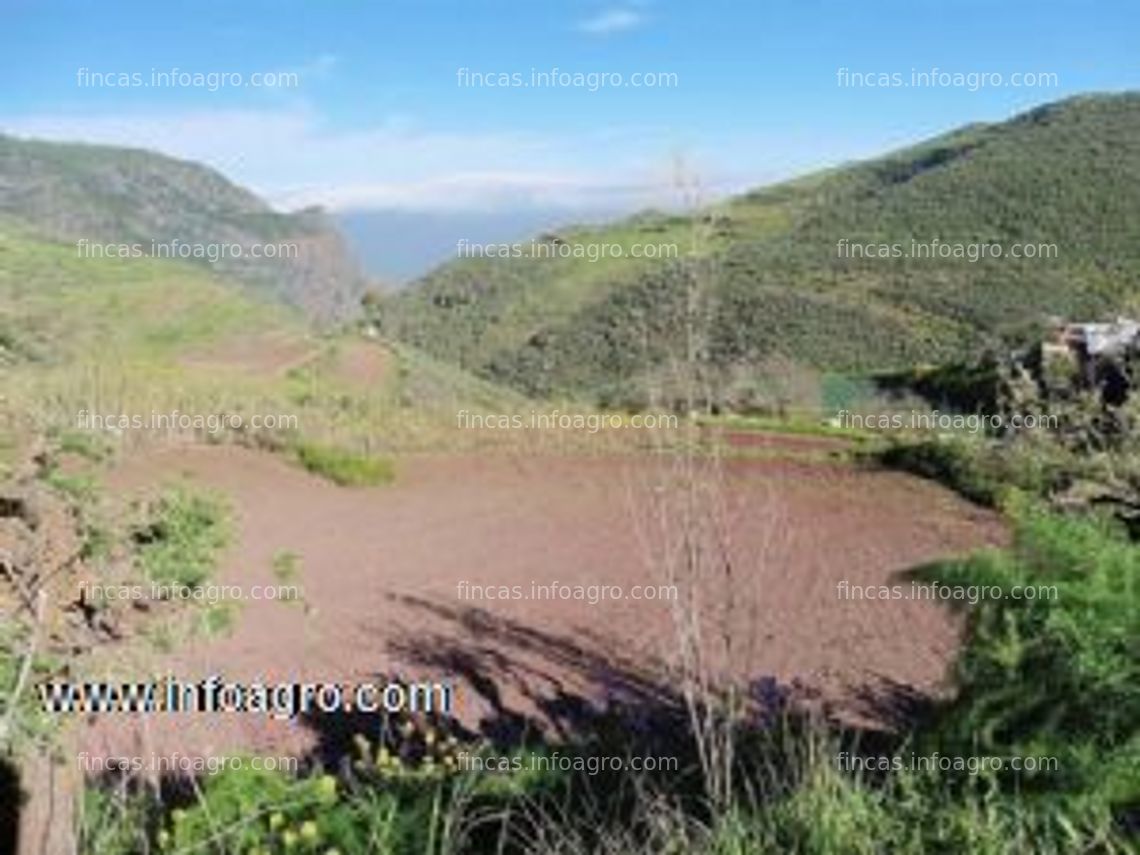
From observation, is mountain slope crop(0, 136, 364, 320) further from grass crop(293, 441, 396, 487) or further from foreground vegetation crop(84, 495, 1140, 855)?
foreground vegetation crop(84, 495, 1140, 855)

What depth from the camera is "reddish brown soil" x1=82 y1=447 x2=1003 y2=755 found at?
10.0m

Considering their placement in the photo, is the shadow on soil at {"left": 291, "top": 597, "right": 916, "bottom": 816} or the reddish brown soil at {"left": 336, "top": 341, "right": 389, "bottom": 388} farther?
the reddish brown soil at {"left": 336, "top": 341, "right": 389, "bottom": 388}

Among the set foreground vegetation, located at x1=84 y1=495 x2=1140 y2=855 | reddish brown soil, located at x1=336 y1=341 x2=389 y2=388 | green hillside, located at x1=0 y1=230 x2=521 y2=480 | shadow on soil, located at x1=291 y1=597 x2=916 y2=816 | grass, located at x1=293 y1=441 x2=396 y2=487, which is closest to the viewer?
foreground vegetation, located at x1=84 y1=495 x2=1140 y2=855

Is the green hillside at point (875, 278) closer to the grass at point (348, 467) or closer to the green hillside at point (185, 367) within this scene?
the green hillside at point (185, 367)

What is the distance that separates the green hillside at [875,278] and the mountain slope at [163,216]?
15580mm

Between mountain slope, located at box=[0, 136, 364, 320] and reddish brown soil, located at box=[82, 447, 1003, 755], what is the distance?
73.5m

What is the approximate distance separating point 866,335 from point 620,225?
31.5m

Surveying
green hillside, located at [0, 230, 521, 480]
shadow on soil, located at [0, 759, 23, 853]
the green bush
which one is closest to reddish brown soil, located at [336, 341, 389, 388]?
green hillside, located at [0, 230, 521, 480]

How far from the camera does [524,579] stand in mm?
12398

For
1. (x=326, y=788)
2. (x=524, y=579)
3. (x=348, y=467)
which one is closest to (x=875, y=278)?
(x=348, y=467)

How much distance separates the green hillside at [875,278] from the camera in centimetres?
5884

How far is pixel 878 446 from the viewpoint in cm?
1984

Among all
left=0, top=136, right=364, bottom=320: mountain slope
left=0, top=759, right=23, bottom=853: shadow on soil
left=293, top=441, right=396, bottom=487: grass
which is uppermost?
left=0, top=136, right=364, bottom=320: mountain slope

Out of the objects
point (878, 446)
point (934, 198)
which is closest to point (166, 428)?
point (878, 446)
